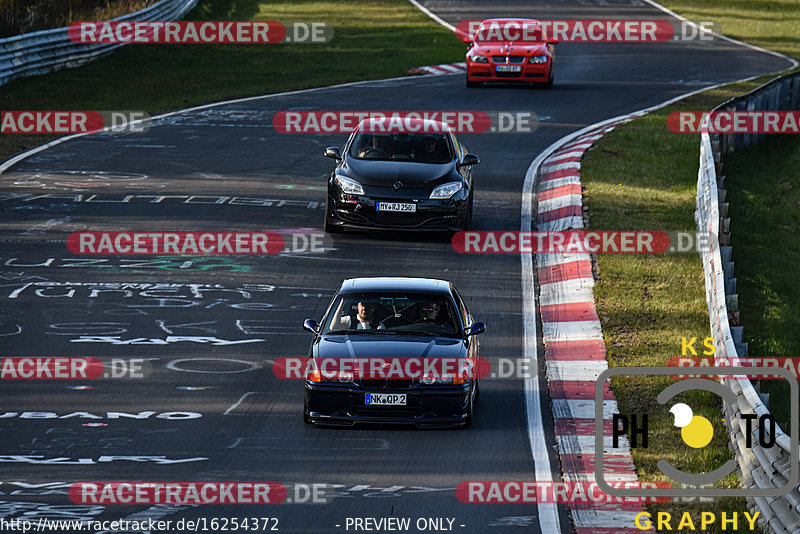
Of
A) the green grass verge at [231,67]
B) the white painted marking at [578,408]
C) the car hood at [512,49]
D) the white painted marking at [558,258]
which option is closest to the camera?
the white painted marking at [578,408]

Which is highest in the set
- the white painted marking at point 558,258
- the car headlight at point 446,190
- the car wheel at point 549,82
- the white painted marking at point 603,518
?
the car wheel at point 549,82

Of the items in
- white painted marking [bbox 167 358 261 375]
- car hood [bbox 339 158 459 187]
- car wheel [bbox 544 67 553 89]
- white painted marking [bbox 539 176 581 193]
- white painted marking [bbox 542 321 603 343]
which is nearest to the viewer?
white painted marking [bbox 167 358 261 375]

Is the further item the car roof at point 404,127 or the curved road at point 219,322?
the car roof at point 404,127

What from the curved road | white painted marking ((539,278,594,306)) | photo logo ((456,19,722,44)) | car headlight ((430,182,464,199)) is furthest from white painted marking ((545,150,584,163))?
photo logo ((456,19,722,44))

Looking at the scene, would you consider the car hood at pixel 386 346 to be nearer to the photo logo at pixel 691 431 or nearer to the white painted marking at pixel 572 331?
the photo logo at pixel 691 431

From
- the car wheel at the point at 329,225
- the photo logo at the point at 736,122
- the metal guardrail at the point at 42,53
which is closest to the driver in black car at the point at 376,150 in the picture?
the car wheel at the point at 329,225

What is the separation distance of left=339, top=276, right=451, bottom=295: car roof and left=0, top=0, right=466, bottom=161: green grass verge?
14387 millimetres

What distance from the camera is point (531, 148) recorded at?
87.8 ft

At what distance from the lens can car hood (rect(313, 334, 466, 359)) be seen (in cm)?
1189

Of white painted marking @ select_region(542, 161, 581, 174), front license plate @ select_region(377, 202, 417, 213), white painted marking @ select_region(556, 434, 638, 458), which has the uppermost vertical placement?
white painted marking @ select_region(542, 161, 581, 174)

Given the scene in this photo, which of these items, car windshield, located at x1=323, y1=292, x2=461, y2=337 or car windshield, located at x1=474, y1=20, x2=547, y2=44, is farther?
car windshield, located at x1=474, y1=20, x2=547, y2=44

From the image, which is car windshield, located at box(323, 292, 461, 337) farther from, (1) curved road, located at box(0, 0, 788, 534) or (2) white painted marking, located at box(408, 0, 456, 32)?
(2) white painted marking, located at box(408, 0, 456, 32)

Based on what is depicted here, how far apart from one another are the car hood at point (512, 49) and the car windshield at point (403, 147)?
1460 centimetres

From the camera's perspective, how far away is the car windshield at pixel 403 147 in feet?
64.1
